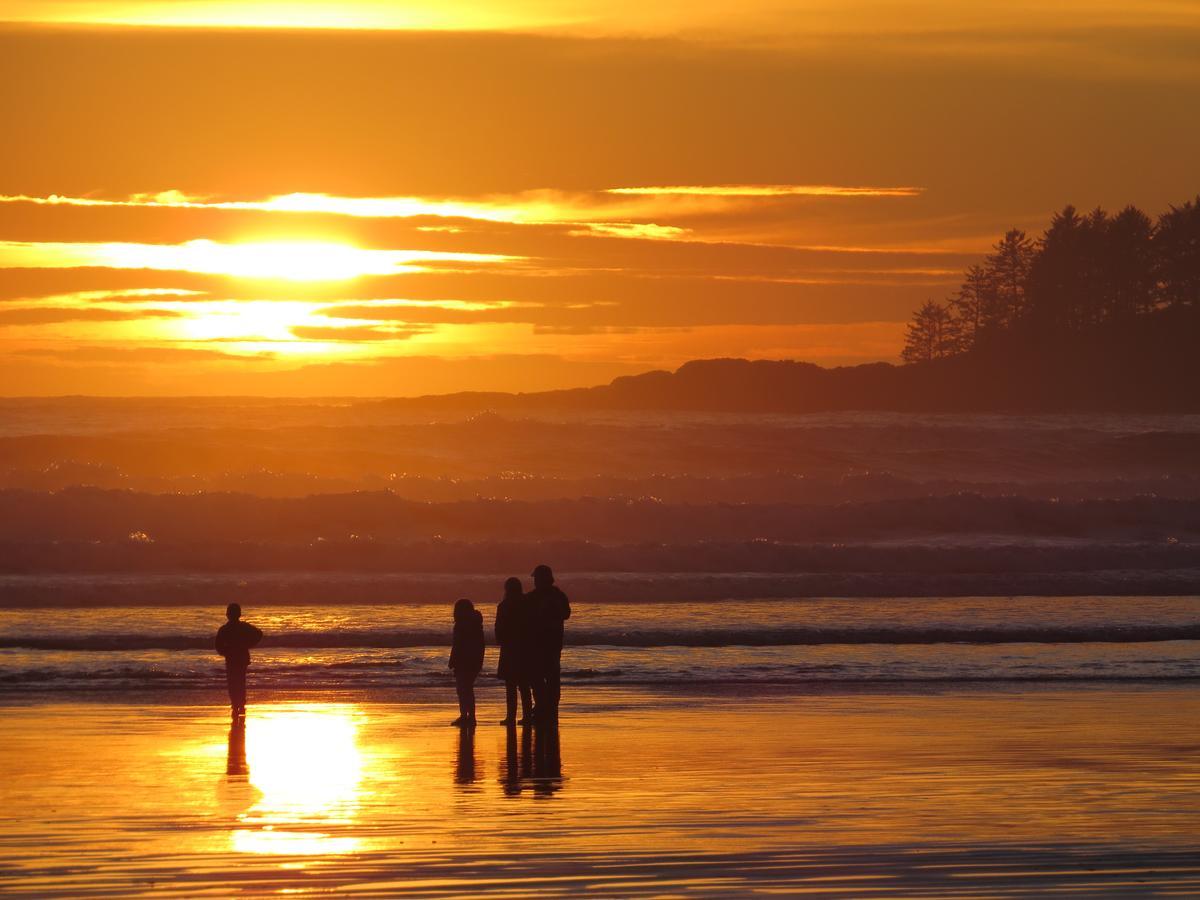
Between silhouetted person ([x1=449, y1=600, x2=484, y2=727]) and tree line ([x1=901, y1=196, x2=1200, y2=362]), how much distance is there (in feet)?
404

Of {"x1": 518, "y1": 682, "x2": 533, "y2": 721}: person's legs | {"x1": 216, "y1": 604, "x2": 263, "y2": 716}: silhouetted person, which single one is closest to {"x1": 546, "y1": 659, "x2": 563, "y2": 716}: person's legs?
{"x1": 518, "y1": 682, "x2": 533, "y2": 721}: person's legs

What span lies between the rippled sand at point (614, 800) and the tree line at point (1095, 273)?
12254 centimetres

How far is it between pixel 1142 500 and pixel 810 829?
43.6 metres

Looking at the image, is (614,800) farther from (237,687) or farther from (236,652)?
(236,652)

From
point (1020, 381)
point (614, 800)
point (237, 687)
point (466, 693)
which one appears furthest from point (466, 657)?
point (1020, 381)

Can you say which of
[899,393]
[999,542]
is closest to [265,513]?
[999,542]

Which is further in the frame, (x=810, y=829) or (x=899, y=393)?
(x=899, y=393)

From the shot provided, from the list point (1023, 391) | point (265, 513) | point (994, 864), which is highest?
point (1023, 391)

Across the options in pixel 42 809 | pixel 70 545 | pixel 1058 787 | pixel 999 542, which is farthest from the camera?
pixel 999 542

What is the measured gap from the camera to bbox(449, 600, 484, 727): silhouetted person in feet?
55.8

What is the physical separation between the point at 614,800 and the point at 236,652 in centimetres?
658

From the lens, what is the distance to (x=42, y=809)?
1174 centimetres

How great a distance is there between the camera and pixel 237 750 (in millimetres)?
14727

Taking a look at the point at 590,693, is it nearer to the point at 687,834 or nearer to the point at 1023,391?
the point at 687,834
